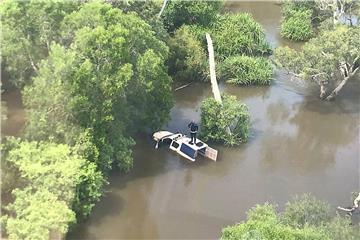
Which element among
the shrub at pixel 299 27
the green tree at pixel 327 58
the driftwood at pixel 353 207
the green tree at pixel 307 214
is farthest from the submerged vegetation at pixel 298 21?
the green tree at pixel 307 214

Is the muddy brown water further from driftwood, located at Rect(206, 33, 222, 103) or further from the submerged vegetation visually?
the submerged vegetation

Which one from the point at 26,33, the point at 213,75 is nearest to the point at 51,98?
the point at 26,33

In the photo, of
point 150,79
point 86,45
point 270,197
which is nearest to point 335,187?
point 270,197

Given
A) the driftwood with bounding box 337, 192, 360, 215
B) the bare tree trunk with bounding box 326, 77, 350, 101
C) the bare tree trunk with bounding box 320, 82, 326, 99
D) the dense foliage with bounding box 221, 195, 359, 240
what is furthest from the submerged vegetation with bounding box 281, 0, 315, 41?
the dense foliage with bounding box 221, 195, 359, 240

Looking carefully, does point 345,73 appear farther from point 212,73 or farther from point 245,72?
point 212,73

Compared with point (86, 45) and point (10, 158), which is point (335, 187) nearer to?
point (86, 45)

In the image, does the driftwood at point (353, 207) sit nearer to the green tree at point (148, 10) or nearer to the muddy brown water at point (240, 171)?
the muddy brown water at point (240, 171)
